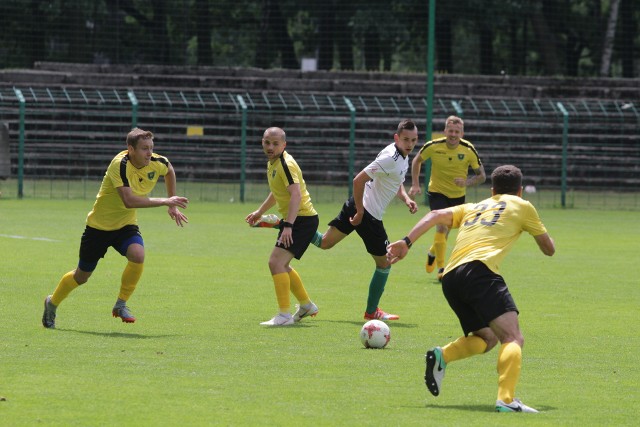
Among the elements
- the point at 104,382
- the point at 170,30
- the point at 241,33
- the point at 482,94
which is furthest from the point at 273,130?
the point at 241,33

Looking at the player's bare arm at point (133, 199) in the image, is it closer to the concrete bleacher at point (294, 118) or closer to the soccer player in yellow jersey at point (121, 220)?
the soccer player in yellow jersey at point (121, 220)

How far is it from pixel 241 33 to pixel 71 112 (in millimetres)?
17791

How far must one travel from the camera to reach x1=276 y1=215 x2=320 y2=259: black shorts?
11.7m

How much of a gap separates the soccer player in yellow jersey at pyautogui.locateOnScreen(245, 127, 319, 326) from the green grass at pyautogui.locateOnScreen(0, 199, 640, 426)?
0.23 metres

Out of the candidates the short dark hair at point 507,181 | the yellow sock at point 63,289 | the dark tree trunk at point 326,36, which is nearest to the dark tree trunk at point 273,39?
the dark tree trunk at point 326,36

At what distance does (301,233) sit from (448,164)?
198 inches

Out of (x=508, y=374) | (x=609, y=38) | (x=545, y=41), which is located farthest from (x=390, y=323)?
(x=545, y=41)

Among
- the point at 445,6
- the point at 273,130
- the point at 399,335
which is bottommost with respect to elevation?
the point at 399,335

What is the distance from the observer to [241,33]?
4978 cm

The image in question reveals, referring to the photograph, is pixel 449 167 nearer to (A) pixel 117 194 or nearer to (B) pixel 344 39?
(A) pixel 117 194

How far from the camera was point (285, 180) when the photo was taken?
11461mm

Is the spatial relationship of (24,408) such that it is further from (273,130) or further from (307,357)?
(273,130)

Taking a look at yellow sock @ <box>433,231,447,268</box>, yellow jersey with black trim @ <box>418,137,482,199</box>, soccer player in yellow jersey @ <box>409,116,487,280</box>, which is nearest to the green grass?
yellow sock @ <box>433,231,447,268</box>

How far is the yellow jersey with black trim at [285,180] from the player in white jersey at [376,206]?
0.51 metres
